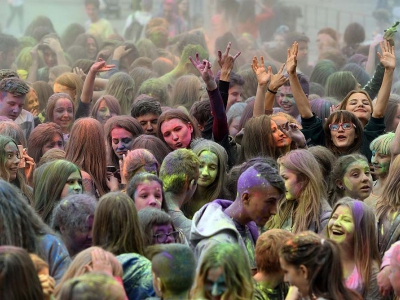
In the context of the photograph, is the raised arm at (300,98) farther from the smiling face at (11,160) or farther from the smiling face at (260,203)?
the smiling face at (260,203)

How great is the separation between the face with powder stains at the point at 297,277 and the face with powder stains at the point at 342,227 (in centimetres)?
93

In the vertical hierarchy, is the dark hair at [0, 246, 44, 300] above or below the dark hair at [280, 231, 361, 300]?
above

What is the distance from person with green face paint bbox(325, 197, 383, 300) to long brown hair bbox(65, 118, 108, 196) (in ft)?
7.04

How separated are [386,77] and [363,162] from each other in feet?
5.37

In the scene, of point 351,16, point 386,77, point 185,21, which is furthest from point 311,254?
point 351,16

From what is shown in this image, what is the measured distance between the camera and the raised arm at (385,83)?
366 inches

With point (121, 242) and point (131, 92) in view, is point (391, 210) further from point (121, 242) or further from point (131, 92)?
point (131, 92)

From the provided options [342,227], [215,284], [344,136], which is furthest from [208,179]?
[215,284]

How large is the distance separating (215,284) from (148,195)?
5.47 feet

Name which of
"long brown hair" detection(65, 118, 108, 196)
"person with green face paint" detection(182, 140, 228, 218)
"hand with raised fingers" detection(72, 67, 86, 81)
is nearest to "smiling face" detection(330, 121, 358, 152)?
"person with green face paint" detection(182, 140, 228, 218)

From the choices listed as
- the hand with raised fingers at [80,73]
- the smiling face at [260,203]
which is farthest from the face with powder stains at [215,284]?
the hand with raised fingers at [80,73]

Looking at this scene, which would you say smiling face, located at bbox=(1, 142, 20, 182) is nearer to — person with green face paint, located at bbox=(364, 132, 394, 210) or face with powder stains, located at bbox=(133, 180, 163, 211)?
face with powder stains, located at bbox=(133, 180, 163, 211)

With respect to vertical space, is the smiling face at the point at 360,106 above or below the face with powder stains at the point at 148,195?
above

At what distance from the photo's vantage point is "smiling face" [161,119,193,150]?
8.90 m
